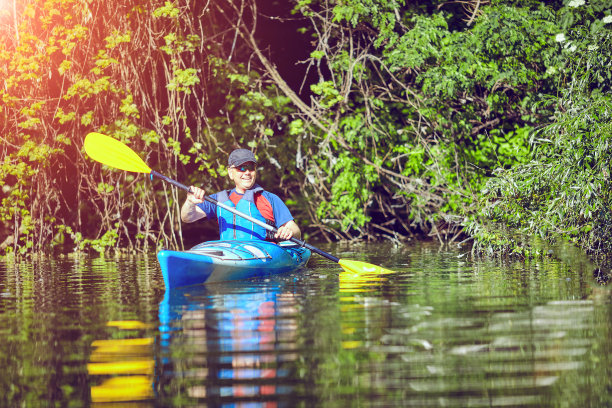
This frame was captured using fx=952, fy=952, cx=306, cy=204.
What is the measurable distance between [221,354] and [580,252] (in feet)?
15.0

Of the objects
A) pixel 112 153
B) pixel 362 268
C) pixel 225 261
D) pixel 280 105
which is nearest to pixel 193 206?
pixel 225 261

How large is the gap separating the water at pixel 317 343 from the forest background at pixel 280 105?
355cm

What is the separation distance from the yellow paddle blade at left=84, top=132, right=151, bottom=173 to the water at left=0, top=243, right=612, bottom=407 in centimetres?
175

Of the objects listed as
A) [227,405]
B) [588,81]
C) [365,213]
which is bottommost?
[227,405]

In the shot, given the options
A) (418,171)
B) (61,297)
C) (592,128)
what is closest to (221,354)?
(61,297)

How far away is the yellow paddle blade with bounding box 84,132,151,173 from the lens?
839 cm

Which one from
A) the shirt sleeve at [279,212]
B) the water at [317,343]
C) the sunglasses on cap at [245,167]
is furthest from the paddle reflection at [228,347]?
the sunglasses on cap at [245,167]

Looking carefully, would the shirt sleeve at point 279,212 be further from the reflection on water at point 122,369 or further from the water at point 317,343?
the reflection on water at point 122,369

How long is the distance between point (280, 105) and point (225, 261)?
452cm

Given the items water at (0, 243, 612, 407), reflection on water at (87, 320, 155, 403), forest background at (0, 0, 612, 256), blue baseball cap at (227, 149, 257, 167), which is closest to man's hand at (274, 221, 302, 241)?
blue baseball cap at (227, 149, 257, 167)

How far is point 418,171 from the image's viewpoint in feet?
35.4

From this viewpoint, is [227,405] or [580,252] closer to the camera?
[227,405]

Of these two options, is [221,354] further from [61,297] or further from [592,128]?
[592,128]

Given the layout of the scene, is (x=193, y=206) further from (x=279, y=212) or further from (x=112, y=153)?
(x=112, y=153)
